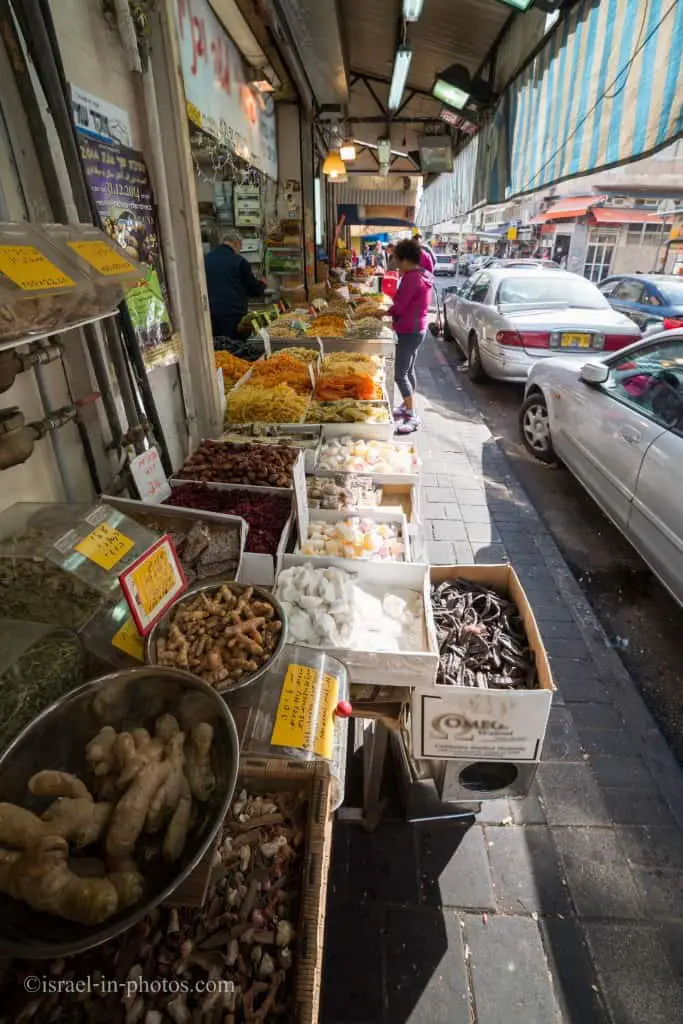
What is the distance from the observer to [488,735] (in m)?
2.01

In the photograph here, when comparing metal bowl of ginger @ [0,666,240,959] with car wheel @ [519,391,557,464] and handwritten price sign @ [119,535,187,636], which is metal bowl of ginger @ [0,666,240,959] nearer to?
handwritten price sign @ [119,535,187,636]

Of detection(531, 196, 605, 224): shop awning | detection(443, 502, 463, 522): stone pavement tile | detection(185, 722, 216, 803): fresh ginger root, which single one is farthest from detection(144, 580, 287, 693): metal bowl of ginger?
detection(531, 196, 605, 224): shop awning

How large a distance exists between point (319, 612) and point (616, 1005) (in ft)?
5.95

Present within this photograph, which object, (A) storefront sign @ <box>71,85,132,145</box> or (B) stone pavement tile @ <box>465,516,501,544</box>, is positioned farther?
(B) stone pavement tile @ <box>465,516,501,544</box>

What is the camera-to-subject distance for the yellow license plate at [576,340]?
774cm

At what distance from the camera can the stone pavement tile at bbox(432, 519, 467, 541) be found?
481cm

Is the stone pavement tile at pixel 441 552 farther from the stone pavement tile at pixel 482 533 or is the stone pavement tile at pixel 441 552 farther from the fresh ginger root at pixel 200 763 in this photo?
the fresh ginger root at pixel 200 763

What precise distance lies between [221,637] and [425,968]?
157 cm

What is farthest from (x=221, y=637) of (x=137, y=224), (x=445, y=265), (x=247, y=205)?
(x=445, y=265)

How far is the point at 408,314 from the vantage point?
7.32 metres

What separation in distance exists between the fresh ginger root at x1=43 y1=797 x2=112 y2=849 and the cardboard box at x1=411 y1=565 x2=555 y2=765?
3.85 ft

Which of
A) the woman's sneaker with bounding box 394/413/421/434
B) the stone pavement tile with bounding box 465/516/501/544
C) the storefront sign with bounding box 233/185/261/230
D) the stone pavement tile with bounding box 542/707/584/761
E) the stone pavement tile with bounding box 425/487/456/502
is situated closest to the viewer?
the stone pavement tile with bounding box 542/707/584/761

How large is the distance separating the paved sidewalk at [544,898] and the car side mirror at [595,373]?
9.42ft

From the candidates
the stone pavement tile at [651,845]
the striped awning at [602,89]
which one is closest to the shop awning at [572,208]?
the striped awning at [602,89]
